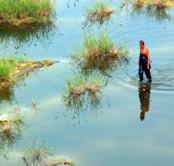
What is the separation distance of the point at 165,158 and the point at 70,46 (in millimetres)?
7750

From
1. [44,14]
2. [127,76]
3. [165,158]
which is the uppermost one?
[44,14]

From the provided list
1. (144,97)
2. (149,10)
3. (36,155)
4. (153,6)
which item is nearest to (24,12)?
(149,10)

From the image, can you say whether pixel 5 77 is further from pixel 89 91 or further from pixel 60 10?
pixel 60 10

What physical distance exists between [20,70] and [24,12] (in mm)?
4716

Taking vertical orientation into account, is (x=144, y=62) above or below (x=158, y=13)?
below

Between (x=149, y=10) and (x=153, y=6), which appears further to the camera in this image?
(x=153, y=6)

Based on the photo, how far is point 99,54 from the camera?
17266 mm

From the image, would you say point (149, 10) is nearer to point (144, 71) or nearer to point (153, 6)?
point (153, 6)

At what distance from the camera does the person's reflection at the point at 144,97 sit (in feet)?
46.5

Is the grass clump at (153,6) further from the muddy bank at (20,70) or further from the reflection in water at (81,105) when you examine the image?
the reflection in water at (81,105)

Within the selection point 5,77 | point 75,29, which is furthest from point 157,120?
point 75,29

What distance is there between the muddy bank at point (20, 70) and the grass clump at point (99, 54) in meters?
1.03

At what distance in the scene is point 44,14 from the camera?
21.7 meters

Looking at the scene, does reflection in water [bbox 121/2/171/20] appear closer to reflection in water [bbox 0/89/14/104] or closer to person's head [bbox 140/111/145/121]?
reflection in water [bbox 0/89/14/104]
